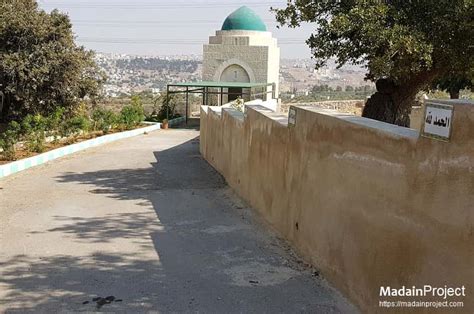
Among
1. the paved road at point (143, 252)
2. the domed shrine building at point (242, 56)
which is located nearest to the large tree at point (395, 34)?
the paved road at point (143, 252)

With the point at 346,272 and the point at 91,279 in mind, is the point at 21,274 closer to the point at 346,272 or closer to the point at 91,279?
the point at 91,279

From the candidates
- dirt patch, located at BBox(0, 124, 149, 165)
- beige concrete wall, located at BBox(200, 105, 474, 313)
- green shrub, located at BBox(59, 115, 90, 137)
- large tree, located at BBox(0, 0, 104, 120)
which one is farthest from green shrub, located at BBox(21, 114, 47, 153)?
beige concrete wall, located at BBox(200, 105, 474, 313)

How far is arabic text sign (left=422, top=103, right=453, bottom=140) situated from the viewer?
137 inches

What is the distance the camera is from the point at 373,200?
4477mm

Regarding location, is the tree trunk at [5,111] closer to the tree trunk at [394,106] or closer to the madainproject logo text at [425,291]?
the tree trunk at [394,106]

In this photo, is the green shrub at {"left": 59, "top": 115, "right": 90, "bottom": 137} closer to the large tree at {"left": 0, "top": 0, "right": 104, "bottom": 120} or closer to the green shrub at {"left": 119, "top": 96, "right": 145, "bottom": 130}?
the large tree at {"left": 0, "top": 0, "right": 104, "bottom": 120}

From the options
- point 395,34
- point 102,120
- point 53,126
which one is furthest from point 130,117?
point 395,34

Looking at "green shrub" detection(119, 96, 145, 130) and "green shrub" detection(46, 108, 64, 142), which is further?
"green shrub" detection(119, 96, 145, 130)

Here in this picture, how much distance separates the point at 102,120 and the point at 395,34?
15.6 m

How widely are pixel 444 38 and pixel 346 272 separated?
5.50 meters

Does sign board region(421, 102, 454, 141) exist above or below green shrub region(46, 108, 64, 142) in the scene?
above

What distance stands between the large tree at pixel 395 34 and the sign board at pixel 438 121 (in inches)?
190

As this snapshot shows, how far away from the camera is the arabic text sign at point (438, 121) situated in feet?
11.4

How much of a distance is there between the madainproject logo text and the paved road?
693 millimetres
